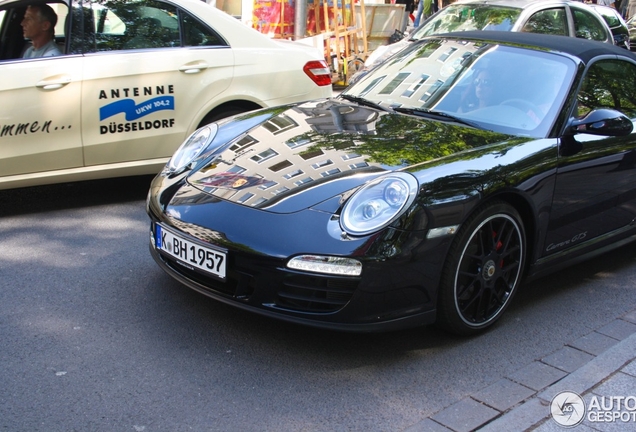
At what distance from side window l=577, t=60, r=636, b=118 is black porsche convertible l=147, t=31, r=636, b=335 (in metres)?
0.01

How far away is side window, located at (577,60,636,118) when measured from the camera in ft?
14.9

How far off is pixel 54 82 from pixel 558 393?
12.8 ft

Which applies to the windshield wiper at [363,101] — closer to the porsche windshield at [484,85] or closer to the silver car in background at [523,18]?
the porsche windshield at [484,85]

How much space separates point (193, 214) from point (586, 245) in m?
2.34

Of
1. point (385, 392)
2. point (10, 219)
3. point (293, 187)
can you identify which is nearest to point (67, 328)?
point (293, 187)

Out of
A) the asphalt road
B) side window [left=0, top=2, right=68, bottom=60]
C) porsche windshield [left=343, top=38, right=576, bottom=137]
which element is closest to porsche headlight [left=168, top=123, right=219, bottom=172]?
the asphalt road

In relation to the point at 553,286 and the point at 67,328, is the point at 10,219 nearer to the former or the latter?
the point at 67,328

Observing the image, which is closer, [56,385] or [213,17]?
[56,385]

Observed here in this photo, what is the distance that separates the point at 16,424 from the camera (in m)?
2.96

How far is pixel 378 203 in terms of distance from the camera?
352 cm

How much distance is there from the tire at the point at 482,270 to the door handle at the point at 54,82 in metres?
3.18

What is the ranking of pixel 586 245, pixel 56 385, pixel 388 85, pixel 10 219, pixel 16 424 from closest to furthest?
pixel 16 424
pixel 56 385
pixel 586 245
pixel 388 85
pixel 10 219

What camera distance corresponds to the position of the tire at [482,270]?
366 cm

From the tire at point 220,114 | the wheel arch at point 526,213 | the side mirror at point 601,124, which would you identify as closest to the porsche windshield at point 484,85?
the side mirror at point 601,124
